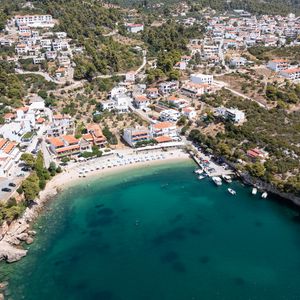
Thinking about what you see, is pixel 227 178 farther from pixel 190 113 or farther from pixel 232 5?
pixel 232 5

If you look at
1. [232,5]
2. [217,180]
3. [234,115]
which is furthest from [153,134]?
[232,5]

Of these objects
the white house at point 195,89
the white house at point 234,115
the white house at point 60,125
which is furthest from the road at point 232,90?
the white house at point 60,125

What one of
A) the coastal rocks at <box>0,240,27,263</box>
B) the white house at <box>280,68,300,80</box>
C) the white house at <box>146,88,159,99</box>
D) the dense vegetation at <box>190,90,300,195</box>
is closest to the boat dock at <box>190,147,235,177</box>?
the dense vegetation at <box>190,90,300,195</box>

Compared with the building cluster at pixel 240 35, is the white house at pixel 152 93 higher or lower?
lower

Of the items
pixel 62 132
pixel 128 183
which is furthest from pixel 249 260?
pixel 62 132

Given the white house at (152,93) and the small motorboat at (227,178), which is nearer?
the small motorboat at (227,178)

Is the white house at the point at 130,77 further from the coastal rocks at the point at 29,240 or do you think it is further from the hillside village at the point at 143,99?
the coastal rocks at the point at 29,240
